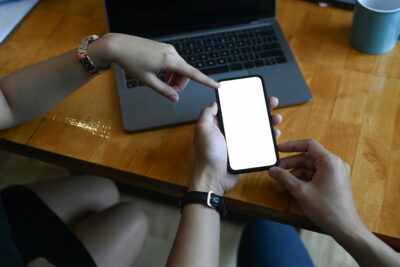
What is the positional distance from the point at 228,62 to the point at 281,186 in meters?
0.27

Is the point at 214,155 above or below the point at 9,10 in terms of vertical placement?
below

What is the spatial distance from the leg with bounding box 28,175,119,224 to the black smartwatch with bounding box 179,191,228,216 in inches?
13.2

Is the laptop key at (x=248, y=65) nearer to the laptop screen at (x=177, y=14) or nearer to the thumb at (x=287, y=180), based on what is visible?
the laptop screen at (x=177, y=14)

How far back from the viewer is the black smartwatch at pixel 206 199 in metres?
0.64

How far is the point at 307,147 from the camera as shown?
2.17 feet

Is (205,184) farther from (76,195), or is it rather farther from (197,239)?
(76,195)

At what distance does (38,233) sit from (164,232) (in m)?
0.47

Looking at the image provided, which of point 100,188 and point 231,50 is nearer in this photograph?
point 231,50

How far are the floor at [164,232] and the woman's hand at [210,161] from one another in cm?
54

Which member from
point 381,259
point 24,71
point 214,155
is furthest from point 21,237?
point 381,259

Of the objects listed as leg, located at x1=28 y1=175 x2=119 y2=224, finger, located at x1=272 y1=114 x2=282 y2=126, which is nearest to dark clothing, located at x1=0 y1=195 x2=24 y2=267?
leg, located at x1=28 y1=175 x2=119 y2=224

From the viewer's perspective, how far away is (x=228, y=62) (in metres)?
0.80

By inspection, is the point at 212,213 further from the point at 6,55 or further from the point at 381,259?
the point at 6,55

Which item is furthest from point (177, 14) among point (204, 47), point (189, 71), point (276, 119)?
point (276, 119)
